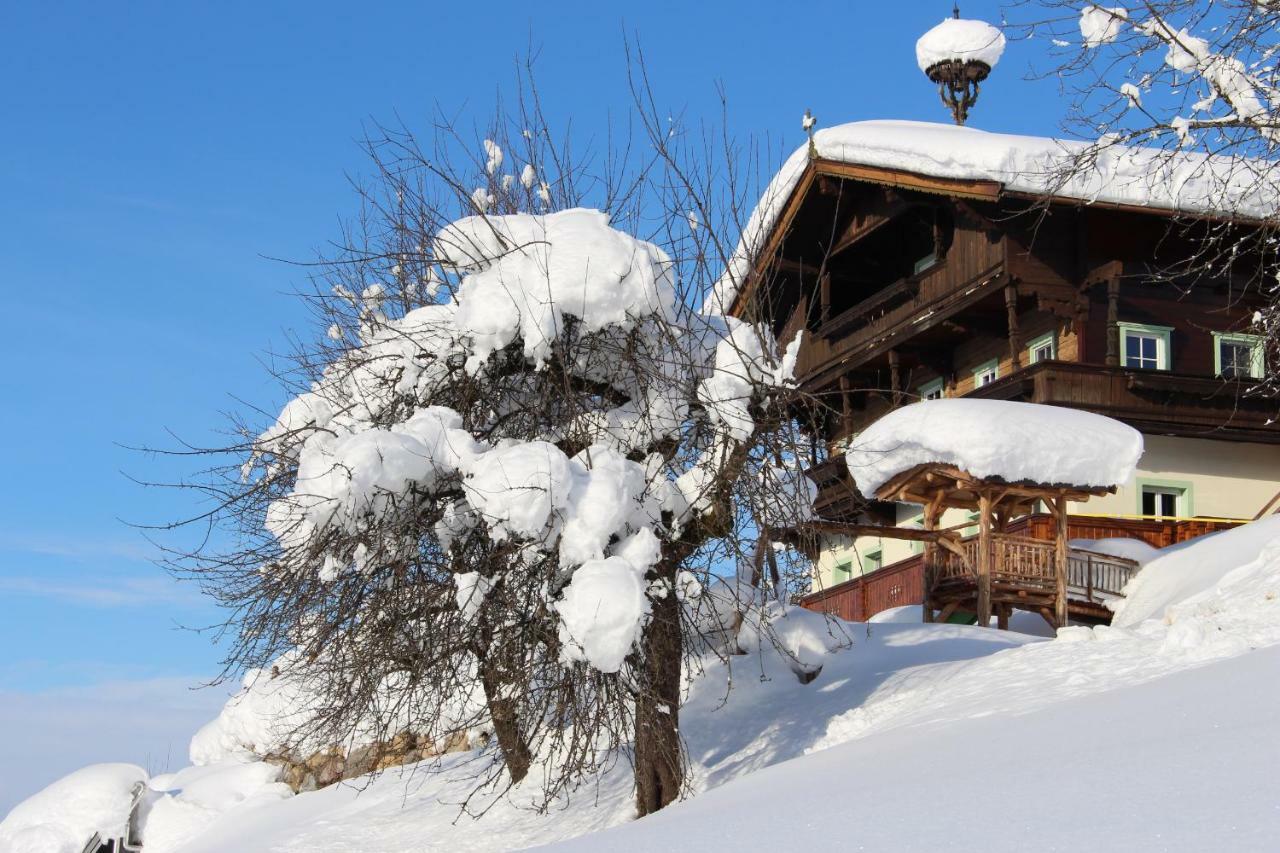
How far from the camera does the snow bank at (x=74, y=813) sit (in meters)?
18.5

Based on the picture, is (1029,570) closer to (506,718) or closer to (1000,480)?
(1000,480)

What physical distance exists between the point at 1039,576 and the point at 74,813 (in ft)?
44.2

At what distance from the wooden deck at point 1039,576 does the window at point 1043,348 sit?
4.21 metres

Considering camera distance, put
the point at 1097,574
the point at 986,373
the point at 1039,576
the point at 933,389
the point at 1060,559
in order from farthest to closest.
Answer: the point at 933,389 → the point at 986,373 → the point at 1097,574 → the point at 1039,576 → the point at 1060,559

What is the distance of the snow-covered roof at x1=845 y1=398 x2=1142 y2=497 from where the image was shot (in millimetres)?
18156

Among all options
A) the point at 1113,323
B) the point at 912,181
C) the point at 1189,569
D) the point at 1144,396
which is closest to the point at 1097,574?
the point at 1189,569

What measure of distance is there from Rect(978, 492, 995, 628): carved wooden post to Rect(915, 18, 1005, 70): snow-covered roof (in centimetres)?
1442

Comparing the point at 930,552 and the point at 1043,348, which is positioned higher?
the point at 1043,348

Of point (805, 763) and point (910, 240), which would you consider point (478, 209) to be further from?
point (910, 240)

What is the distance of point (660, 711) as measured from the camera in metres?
10.5

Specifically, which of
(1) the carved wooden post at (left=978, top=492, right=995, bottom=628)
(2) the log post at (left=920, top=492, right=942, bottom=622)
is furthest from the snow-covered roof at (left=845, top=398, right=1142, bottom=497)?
(2) the log post at (left=920, top=492, right=942, bottom=622)

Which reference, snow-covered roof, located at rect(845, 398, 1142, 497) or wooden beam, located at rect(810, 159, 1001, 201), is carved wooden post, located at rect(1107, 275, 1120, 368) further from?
snow-covered roof, located at rect(845, 398, 1142, 497)

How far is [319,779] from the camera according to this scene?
1747 cm

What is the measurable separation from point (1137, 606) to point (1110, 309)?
6.55 metres
